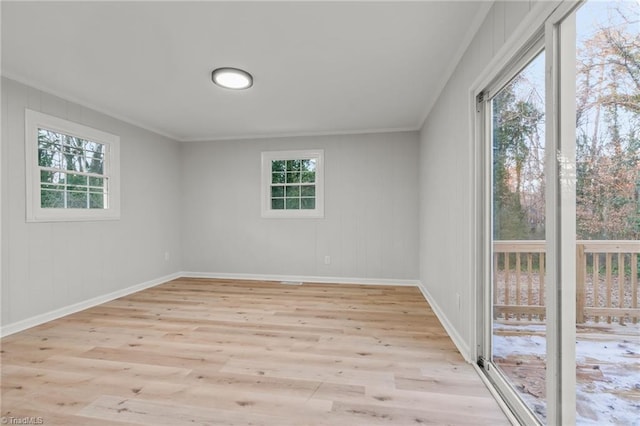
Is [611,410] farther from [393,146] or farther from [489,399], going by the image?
[393,146]

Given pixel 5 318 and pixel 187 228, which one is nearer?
pixel 5 318

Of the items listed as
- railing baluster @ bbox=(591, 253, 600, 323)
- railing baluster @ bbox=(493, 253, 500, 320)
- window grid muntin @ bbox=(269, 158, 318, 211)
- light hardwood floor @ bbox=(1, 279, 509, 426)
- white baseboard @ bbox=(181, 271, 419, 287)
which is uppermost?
window grid muntin @ bbox=(269, 158, 318, 211)

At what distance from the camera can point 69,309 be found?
3.21 metres

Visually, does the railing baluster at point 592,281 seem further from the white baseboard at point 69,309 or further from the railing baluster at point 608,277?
the white baseboard at point 69,309

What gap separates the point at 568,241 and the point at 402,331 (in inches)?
71.2

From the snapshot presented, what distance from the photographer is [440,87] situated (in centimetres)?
289

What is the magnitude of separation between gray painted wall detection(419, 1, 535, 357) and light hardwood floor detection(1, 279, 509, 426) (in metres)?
0.35

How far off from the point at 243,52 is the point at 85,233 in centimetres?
284

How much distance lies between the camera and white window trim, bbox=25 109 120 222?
2.84m

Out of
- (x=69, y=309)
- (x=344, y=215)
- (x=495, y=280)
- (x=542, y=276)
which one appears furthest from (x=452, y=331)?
(x=69, y=309)

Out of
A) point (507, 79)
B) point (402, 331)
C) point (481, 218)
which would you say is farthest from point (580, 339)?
point (402, 331)

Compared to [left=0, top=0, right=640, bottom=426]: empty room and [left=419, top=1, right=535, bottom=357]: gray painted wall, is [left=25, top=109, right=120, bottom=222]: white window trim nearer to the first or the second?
[left=0, top=0, right=640, bottom=426]: empty room

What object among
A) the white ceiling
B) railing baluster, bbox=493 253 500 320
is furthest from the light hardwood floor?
the white ceiling

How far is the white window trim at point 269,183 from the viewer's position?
15.2 ft
